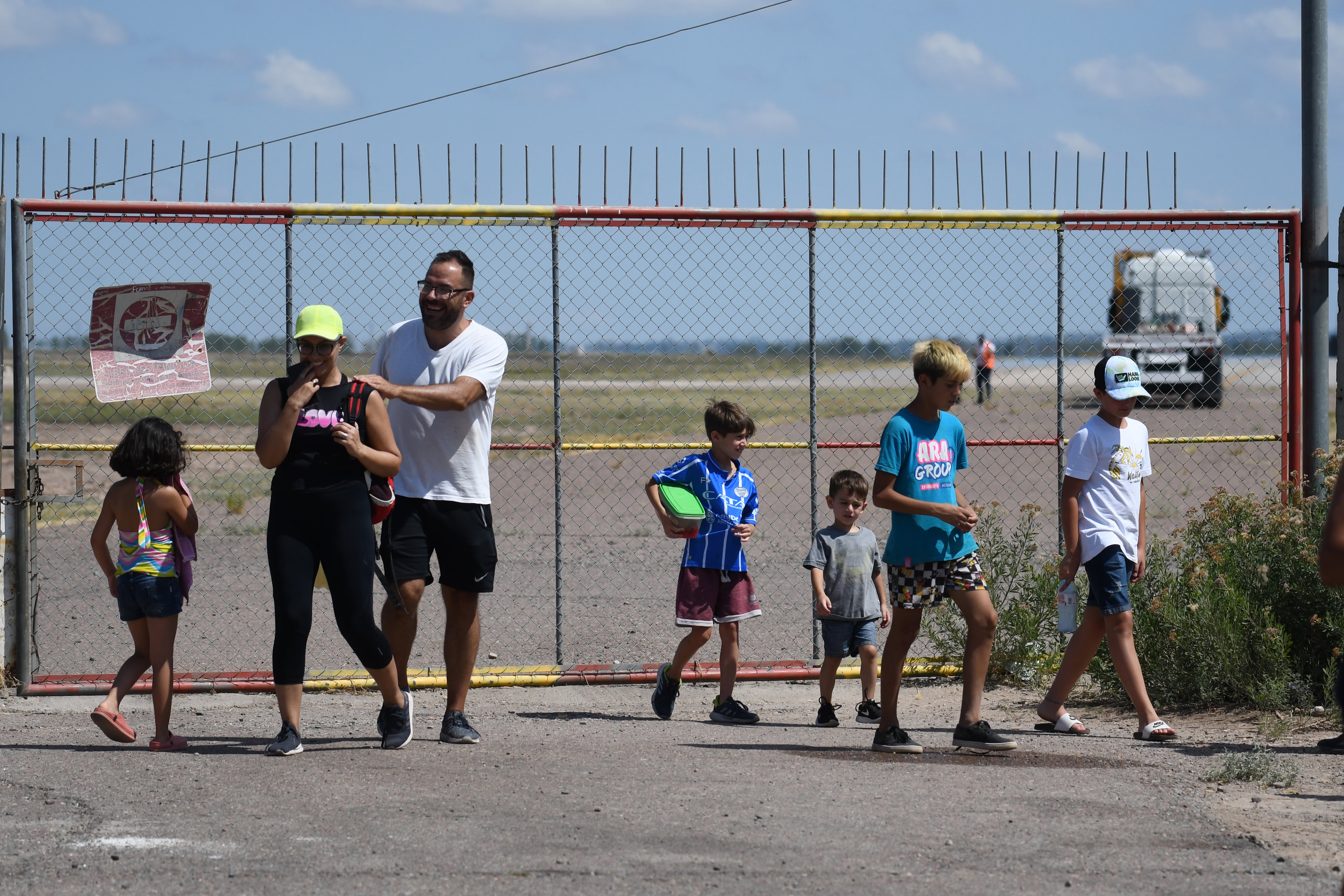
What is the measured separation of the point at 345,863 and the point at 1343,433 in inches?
278

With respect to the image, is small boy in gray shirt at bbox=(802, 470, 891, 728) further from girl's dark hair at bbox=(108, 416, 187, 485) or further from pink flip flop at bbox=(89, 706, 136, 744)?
pink flip flop at bbox=(89, 706, 136, 744)

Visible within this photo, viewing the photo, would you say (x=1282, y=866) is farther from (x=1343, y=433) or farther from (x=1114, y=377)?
(x=1343, y=433)

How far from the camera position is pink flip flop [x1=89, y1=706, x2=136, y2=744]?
534 cm

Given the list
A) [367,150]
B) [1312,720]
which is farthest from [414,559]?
[1312,720]

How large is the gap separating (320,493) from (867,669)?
9.58ft

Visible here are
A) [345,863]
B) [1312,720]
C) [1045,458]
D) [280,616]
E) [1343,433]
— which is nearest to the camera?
[345,863]

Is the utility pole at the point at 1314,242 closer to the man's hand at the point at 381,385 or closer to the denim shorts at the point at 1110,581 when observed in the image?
the denim shorts at the point at 1110,581

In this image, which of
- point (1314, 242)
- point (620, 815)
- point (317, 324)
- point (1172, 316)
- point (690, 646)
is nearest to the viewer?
point (620, 815)

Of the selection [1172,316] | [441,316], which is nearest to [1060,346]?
[441,316]

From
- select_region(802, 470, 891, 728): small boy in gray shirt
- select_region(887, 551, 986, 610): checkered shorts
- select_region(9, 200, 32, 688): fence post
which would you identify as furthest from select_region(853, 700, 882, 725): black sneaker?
select_region(9, 200, 32, 688): fence post

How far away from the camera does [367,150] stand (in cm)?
657

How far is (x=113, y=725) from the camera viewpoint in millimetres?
5379

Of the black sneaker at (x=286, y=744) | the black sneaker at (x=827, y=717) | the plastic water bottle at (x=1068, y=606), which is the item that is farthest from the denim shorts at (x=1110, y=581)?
the black sneaker at (x=286, y=744)

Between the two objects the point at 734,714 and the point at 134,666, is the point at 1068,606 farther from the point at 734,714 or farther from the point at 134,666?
the point at 134,666
